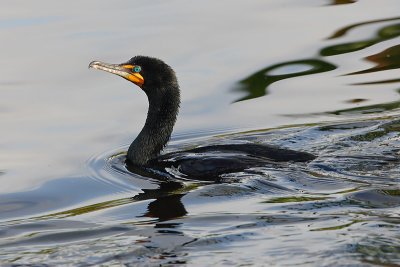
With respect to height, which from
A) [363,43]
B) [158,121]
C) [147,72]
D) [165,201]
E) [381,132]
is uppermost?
[363,43]

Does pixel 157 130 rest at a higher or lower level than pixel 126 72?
lower

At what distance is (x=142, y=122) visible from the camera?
43.1 feet

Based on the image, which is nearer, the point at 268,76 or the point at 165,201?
the point at 165,201

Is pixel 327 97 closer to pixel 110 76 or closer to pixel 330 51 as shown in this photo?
pixel 330 51

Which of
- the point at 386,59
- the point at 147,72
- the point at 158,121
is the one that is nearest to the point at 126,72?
the point at 147,72

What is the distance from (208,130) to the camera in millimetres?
12812

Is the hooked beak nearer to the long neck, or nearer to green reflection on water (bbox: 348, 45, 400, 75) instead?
the long neck

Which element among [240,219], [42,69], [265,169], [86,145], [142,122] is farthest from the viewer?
[42,69]

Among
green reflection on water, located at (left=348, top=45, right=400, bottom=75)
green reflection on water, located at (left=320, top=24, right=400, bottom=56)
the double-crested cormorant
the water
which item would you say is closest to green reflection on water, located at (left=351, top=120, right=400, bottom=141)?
the water

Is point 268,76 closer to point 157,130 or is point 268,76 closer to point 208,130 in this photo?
point 208,130

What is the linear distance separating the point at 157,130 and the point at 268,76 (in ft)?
9.62

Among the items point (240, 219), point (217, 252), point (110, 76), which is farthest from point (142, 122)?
point (217, 252)

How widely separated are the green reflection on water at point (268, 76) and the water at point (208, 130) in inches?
1.0

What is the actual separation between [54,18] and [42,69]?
2.19 m
